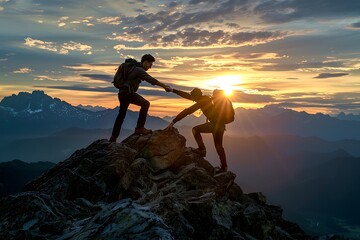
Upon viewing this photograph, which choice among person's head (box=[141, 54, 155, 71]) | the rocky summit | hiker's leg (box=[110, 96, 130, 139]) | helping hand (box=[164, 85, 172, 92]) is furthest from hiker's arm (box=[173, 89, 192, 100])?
the rocky summit

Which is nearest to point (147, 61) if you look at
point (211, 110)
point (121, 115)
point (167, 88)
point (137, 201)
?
point (167, 88)

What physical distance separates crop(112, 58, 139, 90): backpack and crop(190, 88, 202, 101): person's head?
11.6 feet

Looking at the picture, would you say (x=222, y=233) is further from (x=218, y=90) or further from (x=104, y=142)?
(x=104, y=142)

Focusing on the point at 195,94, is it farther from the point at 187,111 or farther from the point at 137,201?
the point at 137,201

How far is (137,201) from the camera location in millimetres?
13969

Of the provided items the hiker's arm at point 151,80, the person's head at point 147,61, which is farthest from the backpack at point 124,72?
the hiker's arm at point 151,80

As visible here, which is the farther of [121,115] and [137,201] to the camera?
[121,115]

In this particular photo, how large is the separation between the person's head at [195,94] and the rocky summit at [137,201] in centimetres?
436

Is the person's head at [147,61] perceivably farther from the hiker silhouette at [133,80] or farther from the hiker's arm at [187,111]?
the hiker's arm at [187,111]

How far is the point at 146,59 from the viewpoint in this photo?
19734 mm

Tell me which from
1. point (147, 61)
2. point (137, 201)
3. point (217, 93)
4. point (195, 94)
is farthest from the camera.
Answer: point (217, 93)

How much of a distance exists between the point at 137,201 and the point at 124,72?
851 cm

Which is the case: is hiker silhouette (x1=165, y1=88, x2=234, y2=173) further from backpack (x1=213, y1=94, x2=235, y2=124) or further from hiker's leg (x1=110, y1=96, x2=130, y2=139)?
hiker's leg (x1=110, y1=96, x2=130, y2=139)

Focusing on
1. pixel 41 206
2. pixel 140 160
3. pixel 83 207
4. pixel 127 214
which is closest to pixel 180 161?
pixel 140 160
